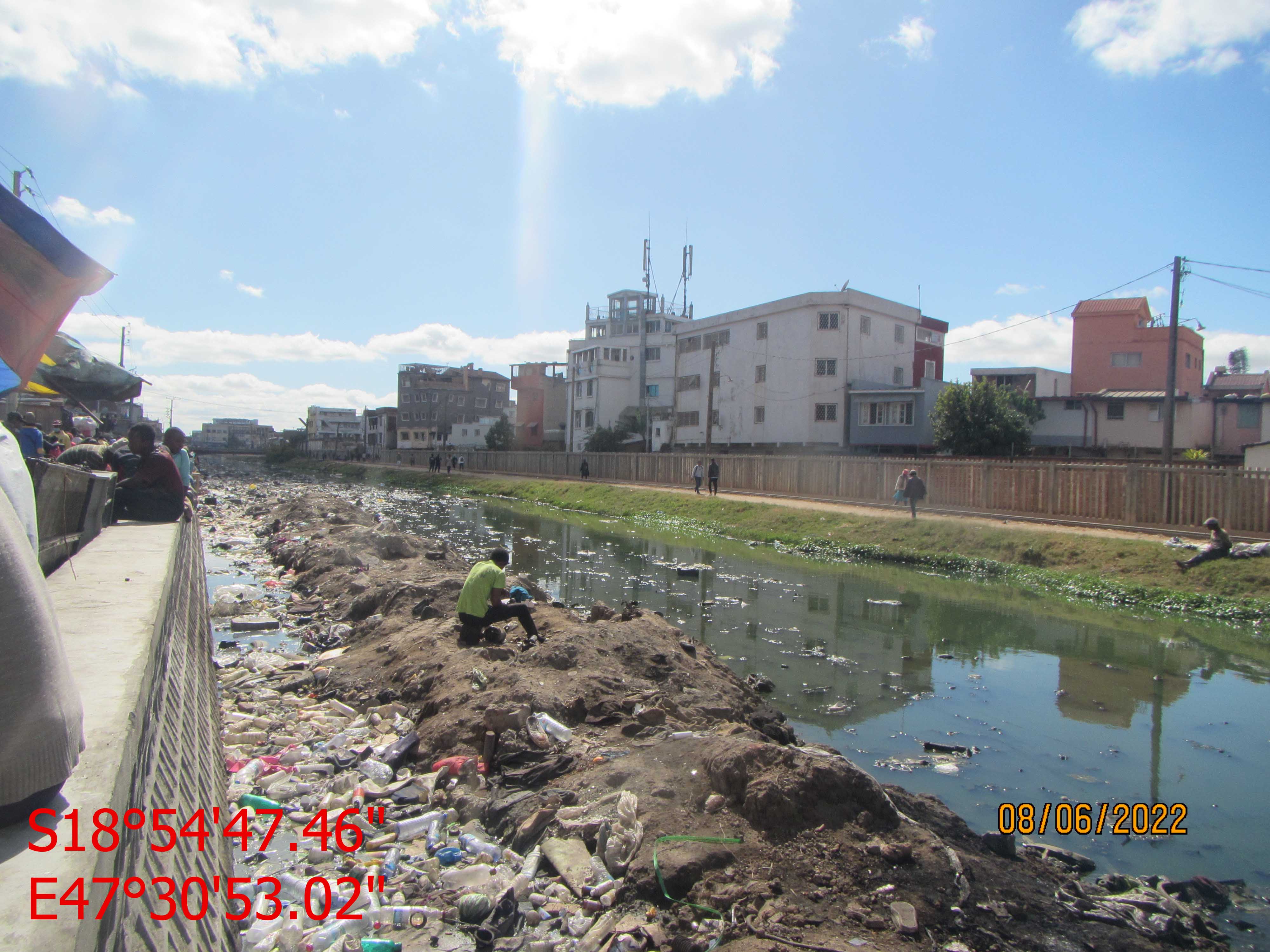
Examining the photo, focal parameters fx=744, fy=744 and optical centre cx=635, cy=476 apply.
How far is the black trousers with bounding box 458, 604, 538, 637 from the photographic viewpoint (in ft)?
28.0

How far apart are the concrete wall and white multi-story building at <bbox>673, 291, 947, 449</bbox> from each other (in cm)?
3897

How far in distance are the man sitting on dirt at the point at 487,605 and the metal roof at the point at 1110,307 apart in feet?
157

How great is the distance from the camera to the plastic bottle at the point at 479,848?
459 cm

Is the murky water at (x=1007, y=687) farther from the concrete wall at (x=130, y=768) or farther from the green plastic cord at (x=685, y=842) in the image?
the concrete wall at (x=130, y=768)

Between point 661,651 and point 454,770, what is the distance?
3364mm

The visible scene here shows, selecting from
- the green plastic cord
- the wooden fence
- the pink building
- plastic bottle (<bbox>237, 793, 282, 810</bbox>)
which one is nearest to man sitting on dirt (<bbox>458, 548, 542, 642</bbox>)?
plastic bottle (<bbox>237, 793, 282, 810</bbox>)

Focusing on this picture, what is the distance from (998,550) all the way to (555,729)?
17795mm

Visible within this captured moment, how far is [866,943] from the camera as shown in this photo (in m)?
3.53

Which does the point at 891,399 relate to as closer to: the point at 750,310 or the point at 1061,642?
the point at 750,310

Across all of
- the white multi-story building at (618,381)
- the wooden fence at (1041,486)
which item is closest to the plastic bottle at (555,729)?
the wooden fence at (1041,486)

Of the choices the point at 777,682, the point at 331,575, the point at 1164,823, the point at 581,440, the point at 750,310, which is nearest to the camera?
the point at 1164,823

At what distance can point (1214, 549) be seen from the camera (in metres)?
15.9

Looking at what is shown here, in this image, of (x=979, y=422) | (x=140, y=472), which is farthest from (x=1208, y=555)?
(x=140, y=472)

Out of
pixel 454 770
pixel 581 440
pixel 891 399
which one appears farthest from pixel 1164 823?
pixel 581 440
